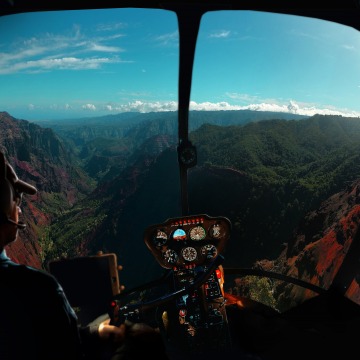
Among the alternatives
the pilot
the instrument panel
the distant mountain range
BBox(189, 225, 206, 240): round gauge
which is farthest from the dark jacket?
the distant mountain range

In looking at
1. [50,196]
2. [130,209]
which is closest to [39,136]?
[50,196]

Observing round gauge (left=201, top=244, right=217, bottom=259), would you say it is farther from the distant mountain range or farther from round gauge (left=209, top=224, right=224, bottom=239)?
the distant mountain range

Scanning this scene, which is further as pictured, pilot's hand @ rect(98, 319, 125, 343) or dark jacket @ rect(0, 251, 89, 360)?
pilot's hand @ rect(98, 319, 125, 343)

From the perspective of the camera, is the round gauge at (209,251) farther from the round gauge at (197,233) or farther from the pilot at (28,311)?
the pilot at (28,311)

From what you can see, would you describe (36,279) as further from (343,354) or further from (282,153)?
(282,153)

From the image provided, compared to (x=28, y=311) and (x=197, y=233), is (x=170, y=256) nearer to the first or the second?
(x=197, y=233)

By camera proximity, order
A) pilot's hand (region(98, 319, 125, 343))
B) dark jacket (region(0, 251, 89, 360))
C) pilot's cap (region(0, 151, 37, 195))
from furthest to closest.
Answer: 1. pilot's hand (region(98, 319, 125, 343))
2. pilot's cap (region(0, 151, 37, 195))
3. dark jacket (region(0, 251, 89, 360))
